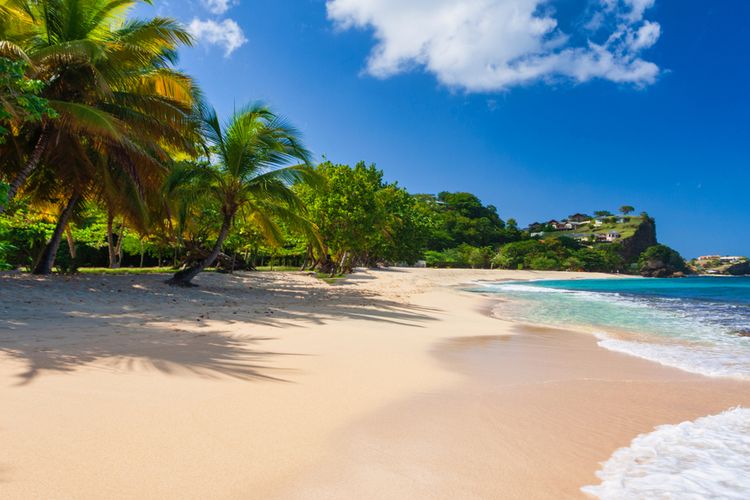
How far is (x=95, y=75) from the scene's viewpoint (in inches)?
375

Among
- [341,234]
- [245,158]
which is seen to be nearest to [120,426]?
[245,158]

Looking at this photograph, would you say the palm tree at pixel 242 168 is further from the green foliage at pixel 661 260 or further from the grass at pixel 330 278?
the green foliage at pixel 661 260

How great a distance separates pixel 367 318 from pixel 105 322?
16.3 ft

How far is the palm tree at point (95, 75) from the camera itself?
352 inches

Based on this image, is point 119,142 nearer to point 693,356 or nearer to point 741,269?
point 693,356

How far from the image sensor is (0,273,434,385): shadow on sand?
13.4 ft

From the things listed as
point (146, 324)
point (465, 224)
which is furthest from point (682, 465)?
point (465, 224)

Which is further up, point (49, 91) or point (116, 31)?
point (116, 31)

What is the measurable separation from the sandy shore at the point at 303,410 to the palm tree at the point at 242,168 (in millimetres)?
6076

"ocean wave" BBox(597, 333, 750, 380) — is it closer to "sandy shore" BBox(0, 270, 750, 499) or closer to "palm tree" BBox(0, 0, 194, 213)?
A: "sandy shore" BBox(0, 270, 750, 499)

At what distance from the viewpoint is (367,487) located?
212 centimetres

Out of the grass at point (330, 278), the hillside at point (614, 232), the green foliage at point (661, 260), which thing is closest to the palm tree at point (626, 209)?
the hillside at point (614, 232)

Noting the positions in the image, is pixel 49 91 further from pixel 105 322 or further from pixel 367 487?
pixel 367 487

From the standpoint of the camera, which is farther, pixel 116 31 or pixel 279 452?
pixel 116 31
